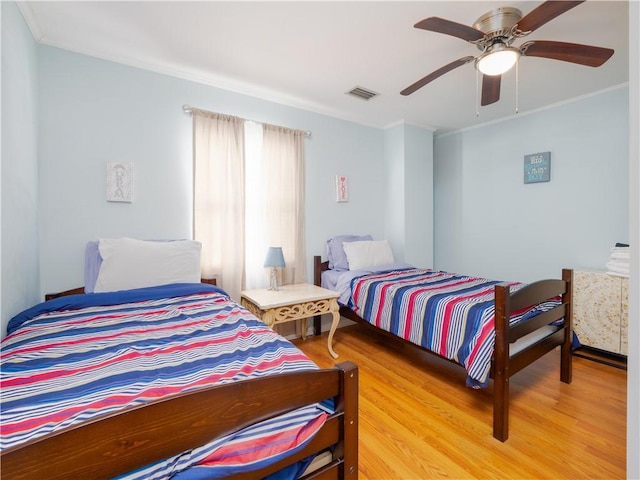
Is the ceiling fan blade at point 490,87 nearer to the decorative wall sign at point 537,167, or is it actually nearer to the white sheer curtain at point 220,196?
the decorative wall sign at point 537,167

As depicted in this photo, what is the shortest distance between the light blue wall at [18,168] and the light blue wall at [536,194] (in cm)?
434

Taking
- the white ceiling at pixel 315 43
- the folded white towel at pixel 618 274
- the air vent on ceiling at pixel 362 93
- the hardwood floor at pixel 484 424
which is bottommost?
the hardwood floor at pixel 484 424

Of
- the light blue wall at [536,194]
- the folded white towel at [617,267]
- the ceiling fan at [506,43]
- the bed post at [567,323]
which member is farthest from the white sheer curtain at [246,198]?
the folded white towel at [617,267]

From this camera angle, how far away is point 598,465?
147 cm

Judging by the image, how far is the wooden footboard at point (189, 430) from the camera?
1.86 ft

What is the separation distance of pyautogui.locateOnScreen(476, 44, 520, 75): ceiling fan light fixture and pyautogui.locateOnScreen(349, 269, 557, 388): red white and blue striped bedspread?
1490 millimetres

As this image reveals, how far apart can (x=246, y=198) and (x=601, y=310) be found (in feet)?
11.0

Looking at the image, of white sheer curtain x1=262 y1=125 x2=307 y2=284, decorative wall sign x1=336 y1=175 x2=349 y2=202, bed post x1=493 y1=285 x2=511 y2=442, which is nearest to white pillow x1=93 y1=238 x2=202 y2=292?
white sheer curtain x1=262 y1=125 x2=307 y2=284

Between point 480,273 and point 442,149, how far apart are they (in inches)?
71.8

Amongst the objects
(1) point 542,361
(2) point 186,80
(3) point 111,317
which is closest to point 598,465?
(1) point 542,361

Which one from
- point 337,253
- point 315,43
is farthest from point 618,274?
point 315,43

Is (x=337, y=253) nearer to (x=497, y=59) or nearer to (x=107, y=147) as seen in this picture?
(x=497, y=59)

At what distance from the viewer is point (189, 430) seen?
0.72 metres

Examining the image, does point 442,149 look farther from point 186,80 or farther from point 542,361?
point 186,80
